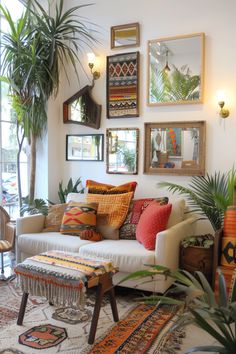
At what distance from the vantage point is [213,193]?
311cm

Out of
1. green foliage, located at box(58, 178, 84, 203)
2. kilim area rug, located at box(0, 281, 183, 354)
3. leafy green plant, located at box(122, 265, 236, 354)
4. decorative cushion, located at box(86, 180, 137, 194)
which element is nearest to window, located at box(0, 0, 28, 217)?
green foliage, located at box(58, 178, 84, 203)

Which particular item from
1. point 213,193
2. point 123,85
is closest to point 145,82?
point 123,85

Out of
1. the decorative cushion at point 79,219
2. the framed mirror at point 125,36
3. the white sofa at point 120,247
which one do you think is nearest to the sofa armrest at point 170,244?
the white sofa at point 120,247

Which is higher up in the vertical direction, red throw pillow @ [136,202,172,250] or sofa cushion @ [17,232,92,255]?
red throw pillow @ [136,202,172,250]

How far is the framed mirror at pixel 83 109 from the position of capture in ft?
13.2

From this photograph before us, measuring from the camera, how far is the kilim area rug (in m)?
2.03

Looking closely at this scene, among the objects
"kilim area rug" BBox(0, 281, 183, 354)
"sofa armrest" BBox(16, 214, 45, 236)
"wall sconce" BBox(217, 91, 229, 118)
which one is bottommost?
"kilim area rug" BBox(0, 281, 183, 354)

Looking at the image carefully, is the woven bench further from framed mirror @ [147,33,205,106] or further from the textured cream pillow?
framed mirror @ [147,33,205,106]

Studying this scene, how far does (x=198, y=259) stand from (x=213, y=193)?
650mm

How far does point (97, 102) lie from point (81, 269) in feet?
8.02

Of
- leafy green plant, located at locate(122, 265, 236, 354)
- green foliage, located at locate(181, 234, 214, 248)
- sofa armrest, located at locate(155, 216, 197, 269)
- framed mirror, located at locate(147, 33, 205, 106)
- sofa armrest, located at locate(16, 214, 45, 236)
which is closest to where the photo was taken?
leafy green plant, located at locate(122, 265, 236, 354)

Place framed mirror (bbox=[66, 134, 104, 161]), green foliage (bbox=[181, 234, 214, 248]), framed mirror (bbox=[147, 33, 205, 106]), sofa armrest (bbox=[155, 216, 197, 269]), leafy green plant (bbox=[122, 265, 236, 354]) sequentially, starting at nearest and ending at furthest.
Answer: leafy green plant (bbox=[122, 265, 236, 354]) → sofa armrest (bbox=[155, 216, 197, 269]) → green foliage (bbox=[181, 234, 214, 248]) → framed mirror (bbox=[147, 33, 205, 106]) → framed mirror (bbox=[66, 134, 104, 161])

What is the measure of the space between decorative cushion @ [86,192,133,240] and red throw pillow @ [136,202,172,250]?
0.35 metres

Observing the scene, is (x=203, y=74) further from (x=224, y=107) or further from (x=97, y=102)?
(x=97, y=102)
